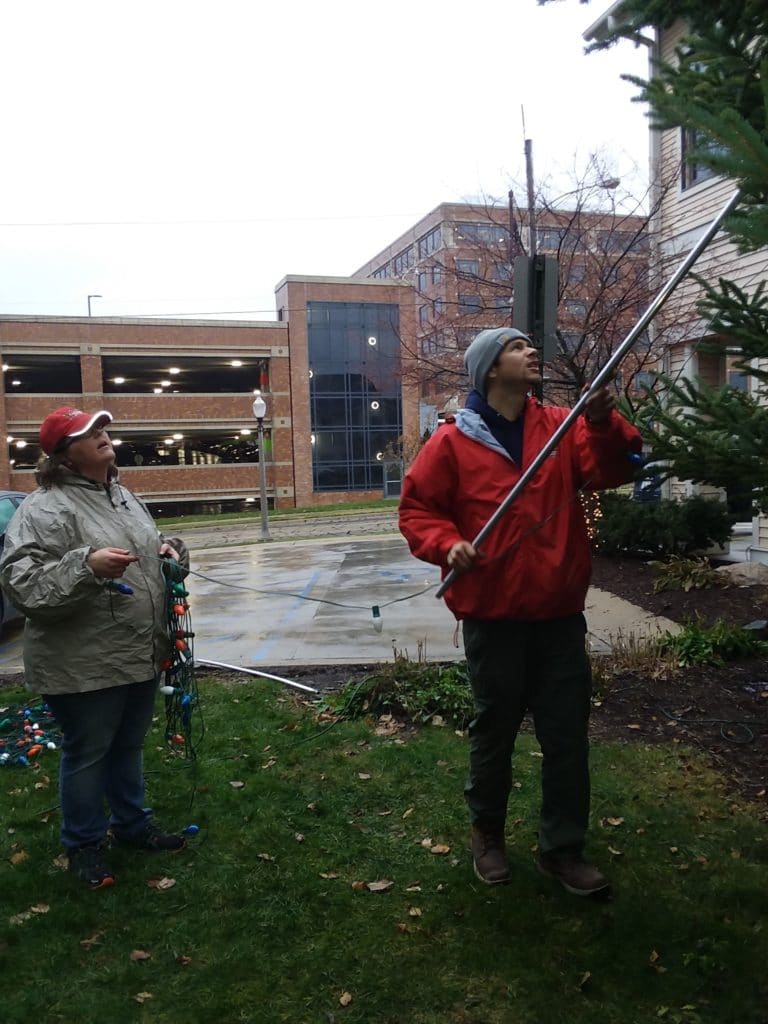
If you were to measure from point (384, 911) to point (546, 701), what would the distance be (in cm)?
100

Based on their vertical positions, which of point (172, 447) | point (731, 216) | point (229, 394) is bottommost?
point (731, 216)

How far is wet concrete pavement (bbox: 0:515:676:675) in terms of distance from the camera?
6414 mm

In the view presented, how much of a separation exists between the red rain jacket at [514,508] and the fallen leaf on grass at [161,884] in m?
1.63


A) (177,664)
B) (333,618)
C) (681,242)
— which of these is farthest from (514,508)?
(681,242)

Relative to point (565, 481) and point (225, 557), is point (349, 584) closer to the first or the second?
point (225, 557)

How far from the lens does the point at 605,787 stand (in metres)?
3.68

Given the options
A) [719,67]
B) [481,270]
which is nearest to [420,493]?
[719,67]

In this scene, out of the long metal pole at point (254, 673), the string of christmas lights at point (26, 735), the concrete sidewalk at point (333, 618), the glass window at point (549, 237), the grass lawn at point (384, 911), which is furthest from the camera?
the glass window at point (549, 237)

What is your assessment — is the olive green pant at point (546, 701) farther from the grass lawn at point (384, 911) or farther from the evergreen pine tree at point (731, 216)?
the evergreen pine tree at point (731, 216)

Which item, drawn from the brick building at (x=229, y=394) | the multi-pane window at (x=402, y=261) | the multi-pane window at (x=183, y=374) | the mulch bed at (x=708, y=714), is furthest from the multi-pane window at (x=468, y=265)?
the multi-pane window at (x=402, y=261)

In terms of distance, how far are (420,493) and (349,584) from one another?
7400 mm

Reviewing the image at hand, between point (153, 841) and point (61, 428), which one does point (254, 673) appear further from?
point (61, 428)

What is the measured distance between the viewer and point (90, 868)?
3033 millimetres

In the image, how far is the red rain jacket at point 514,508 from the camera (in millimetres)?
2646
